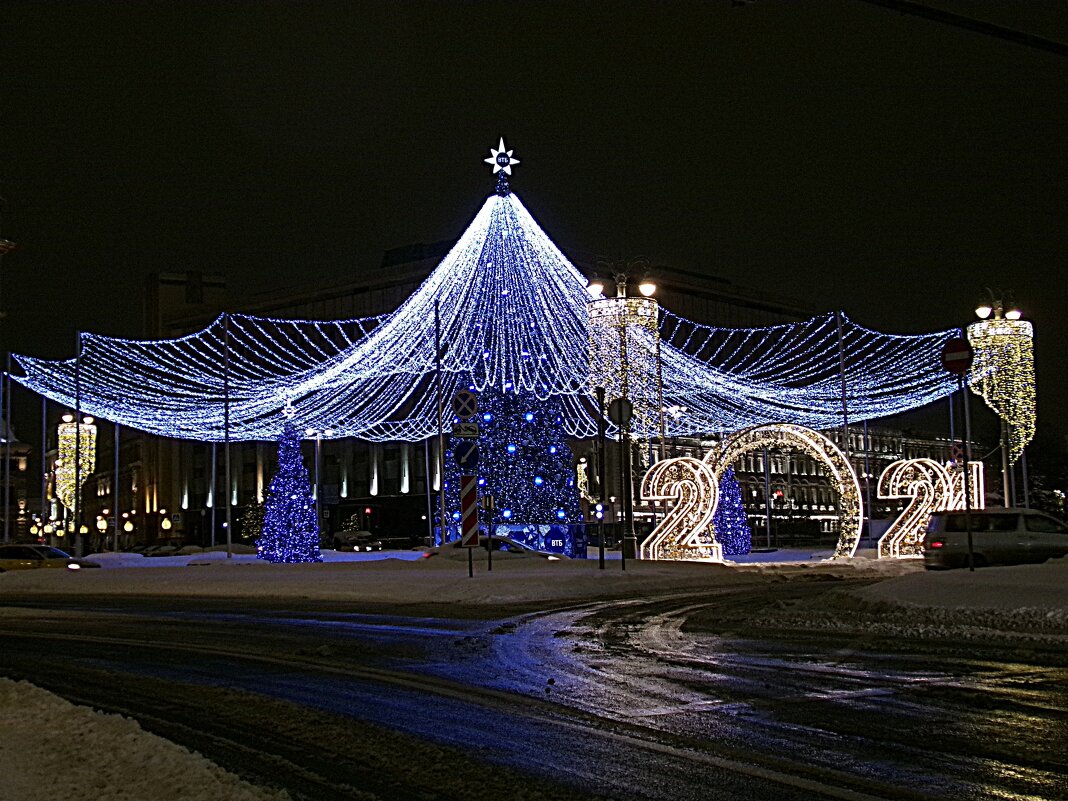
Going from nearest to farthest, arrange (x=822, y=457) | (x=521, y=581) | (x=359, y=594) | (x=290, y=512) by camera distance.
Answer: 1. (x=521, y=581)
2. (x=359, y=594)
3. (x=822, y=457)
4. (x=290, y=512)

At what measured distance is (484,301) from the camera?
124ft

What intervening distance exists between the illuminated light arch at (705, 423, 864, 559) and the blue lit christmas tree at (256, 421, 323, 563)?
12.6m

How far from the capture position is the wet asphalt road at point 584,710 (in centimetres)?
673

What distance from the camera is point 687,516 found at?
36.4 m

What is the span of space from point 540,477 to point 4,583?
15080 mm

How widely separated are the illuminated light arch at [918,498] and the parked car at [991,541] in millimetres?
12815

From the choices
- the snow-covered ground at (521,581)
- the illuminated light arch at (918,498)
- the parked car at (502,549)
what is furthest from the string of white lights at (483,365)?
the snow-covered ground at (521,581)

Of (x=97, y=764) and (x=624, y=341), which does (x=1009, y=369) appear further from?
(x=97, y=764)

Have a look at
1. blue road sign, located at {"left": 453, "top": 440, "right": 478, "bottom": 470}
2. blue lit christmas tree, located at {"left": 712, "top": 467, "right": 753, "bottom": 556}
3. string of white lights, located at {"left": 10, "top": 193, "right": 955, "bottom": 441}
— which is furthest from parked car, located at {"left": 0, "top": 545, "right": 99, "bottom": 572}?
blue lit christmas tree, located at {"left": 712, "top": 467, "right": 753, "bottom": 556}

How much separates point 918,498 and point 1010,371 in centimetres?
708

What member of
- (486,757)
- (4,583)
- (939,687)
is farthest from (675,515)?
(486,757)

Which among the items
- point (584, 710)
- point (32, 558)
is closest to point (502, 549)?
point (32, 558)

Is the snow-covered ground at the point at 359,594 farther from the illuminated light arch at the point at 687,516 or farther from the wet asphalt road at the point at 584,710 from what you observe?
the illuminated light arch at the point at 687,516

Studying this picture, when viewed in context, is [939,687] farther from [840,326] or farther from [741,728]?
[840,326]
